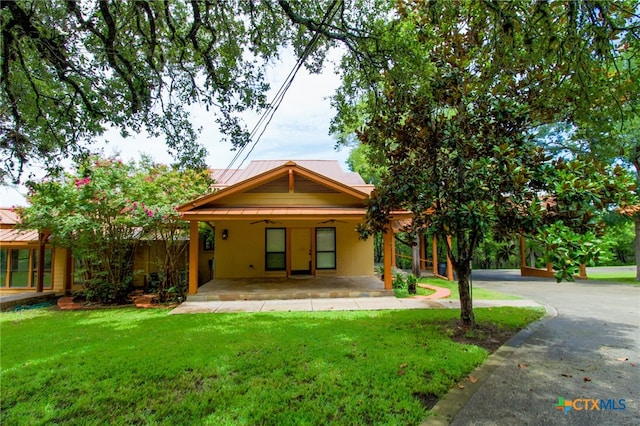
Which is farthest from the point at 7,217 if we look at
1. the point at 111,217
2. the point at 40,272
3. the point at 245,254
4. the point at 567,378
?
the point at 567,378

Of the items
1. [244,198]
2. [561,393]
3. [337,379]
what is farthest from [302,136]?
[561,393]

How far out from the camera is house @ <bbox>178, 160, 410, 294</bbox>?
10.2m

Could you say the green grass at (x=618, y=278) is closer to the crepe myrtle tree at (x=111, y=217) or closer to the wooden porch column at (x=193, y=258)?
the wooden porch column at (x=193, y=258)

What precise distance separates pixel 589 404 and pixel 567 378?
0.66 m

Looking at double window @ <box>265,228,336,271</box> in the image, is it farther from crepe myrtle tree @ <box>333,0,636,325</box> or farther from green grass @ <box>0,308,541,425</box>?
crepe myrtle tree @ <box>333,0,636,325</box>

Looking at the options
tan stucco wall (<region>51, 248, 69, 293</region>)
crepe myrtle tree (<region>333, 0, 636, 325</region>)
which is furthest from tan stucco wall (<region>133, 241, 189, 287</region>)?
crepe myrtle tree (<region>333, 0, 636, 325</region>)

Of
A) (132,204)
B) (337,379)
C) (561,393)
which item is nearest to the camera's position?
(561,393)

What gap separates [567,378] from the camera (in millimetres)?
4051

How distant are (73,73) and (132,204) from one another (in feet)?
15.7

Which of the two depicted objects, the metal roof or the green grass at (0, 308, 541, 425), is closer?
the green grass at (0, 308, 541, 425)

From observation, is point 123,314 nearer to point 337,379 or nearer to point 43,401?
point 43,401

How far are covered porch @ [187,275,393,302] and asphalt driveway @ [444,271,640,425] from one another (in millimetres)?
4931

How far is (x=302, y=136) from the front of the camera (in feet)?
38.9

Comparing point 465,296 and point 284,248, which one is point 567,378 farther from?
point 284,248
